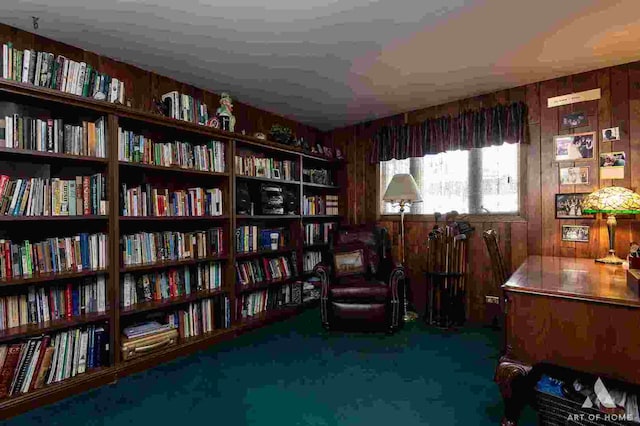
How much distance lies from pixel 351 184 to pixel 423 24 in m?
2.47

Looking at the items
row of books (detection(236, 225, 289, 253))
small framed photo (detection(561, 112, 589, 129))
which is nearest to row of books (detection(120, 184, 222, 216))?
row of books (detection(236, 225, 289, 253))

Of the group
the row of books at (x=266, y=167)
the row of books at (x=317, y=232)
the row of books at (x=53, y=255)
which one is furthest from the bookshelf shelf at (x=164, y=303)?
the row of books at (x=317, y=232)

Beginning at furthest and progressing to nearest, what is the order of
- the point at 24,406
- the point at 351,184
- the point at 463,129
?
the point at 351,184 → the point at 463,129 → the point at 24,406

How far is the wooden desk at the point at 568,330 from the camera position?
133cm

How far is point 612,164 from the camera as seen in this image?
278cm

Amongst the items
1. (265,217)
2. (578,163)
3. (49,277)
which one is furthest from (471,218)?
(49,277)

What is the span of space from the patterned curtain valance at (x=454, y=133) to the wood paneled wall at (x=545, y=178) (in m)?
0.11

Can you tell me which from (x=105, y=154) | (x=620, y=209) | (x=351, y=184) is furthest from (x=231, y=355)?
(x=620, y=209)

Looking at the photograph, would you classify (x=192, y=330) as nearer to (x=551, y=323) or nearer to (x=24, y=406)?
(x=24, y=406)

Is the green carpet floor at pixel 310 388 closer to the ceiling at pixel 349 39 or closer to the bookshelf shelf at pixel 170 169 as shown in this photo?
the bookshelf shelf at pixel 170 169

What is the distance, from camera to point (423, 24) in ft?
7.13

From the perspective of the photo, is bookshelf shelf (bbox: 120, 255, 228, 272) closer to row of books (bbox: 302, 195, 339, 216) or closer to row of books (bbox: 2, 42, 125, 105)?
row of books (bbox: 2, 42, 125, 105)

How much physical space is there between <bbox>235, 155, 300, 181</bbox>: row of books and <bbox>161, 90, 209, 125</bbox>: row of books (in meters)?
0.50

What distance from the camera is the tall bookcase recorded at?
6.62ft
